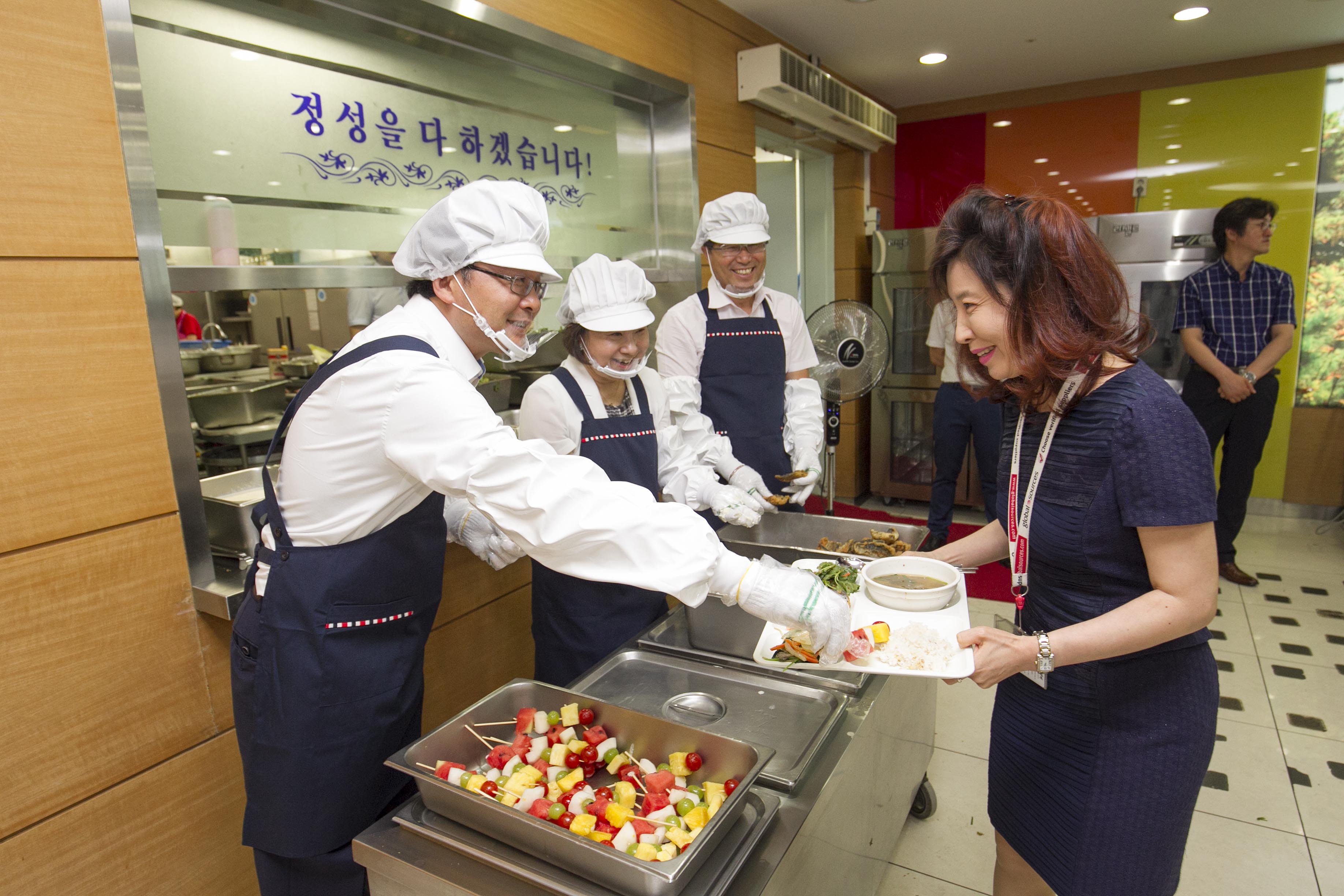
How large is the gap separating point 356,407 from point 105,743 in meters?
0.98

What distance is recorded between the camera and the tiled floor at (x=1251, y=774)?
2277 mm

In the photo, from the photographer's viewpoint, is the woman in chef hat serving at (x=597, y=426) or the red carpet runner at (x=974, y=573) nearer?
the woman in chef hat serving at (x=597, y=426)

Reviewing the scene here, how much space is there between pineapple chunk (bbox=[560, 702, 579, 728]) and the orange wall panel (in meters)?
5.39

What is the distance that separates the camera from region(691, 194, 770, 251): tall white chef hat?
3.05 m

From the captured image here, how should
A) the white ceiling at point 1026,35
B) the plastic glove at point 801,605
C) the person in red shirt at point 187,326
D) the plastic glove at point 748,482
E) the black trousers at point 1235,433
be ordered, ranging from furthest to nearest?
the person in red shirt at point 187,326
the black trousers at point 1235,433
the white ceiling at point 1026,35
the plastic glove at point 748,482
the plastic glove at point 801,605

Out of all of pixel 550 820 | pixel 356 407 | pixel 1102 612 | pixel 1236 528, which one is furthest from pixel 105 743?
pixel 1236 528

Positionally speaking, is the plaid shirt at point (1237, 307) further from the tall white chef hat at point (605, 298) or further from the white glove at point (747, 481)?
the tall white chef hat at point (605, 298)

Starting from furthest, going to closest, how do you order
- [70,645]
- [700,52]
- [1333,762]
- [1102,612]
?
[700,52], [1333,762], [70,645], [1102,612]

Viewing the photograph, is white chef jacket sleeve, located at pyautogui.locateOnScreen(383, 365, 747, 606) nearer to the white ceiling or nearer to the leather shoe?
the white ceiling

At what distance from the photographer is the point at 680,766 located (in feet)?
4.23

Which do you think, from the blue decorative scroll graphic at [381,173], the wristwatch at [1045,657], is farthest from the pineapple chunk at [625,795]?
the blue decorative scroll graphic at [381,173]

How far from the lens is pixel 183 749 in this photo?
1.81 meters

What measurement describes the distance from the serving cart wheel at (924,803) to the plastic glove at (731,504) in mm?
1009

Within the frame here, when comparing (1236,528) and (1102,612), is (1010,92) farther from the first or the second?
(1102,612)
